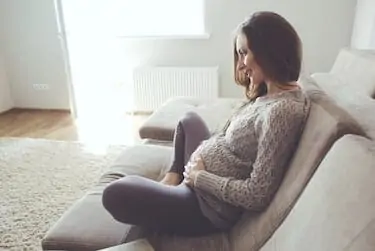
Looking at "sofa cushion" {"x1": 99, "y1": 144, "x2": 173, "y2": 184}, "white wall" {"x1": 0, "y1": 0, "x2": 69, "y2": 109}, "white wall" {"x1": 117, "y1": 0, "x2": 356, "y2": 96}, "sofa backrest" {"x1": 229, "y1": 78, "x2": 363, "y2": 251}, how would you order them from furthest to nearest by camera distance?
1. "white wall" {"x1": 0, "y1": 0, "x2": 69, "y2": 109}
2. "white wall" {"x1": 117, "y1": 0, "x2": 356, "y2": 96}
3. "sofa cushion" {"x1": 99, "y1": 144, "x2": 173, "y2": 184}
4. "sofa backrest" {"x1": 229, "y1": 78, "x2": 363, "y2": 251}

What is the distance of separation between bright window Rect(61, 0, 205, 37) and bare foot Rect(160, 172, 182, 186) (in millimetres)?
2396

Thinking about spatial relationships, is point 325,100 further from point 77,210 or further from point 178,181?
point 77,210

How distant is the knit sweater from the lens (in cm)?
118

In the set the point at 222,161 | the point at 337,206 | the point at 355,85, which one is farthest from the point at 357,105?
the point at 355,85

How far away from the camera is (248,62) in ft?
4.39

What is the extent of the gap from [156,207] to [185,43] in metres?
2.83

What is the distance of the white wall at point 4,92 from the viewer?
432cm

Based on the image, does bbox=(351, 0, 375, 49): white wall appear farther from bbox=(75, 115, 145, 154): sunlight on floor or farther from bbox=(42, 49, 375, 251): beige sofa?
bbox=(75, 115, 145, 154): sunlight on floor

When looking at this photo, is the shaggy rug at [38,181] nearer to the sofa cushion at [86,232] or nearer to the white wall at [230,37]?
the sofa cushion at [86,232]

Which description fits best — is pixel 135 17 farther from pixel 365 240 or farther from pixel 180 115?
pixel 365 240

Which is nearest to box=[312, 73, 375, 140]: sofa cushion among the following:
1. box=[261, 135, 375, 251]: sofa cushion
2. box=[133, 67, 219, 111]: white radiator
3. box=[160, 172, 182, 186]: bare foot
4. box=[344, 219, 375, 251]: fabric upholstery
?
box=[261, 135, 375, 251]: sofa cushion

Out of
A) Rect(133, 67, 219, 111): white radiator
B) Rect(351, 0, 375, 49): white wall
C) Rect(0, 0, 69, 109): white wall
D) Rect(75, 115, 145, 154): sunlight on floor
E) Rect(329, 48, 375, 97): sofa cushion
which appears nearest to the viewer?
Rect(329, 48, 375, 97): sofa cushion

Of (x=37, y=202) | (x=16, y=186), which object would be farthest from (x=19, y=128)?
(x=37, y=202)

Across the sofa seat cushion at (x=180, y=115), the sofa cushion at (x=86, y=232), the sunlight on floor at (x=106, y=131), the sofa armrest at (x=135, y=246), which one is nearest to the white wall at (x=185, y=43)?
the sunlight on floor at (x=106, y=131)
